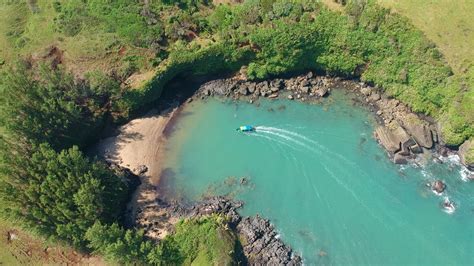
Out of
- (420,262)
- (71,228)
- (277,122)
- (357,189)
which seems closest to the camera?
(71,228)

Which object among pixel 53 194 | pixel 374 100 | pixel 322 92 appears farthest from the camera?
pixel 322 92

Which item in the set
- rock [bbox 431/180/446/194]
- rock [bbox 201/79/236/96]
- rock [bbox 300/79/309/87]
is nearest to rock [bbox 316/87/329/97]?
rock [bbox 300/79/309/87]

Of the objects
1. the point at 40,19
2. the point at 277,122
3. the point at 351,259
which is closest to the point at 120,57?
the point at 40,19

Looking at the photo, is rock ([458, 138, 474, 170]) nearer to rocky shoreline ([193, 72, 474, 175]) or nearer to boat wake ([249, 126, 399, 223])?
rocky shoreline ([193, 72, 474, 175])

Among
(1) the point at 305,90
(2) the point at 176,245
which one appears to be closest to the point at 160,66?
(1) the point at 305,90

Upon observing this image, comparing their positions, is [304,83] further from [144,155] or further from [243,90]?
[144,155]

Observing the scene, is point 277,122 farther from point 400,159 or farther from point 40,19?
point 40,19

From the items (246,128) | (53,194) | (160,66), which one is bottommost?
(246,128)
